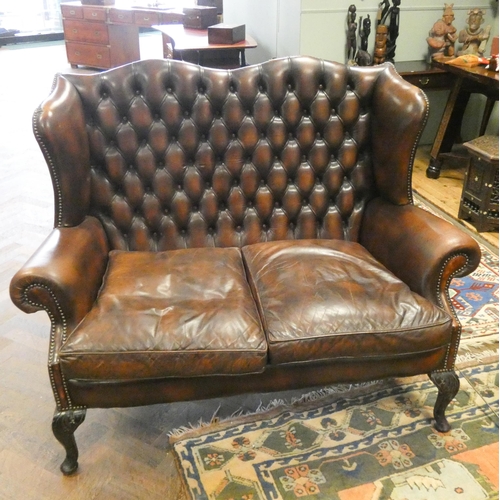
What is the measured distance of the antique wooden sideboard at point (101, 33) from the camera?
21.2 ft

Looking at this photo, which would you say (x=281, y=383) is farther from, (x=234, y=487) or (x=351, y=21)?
(x=351, y=21)

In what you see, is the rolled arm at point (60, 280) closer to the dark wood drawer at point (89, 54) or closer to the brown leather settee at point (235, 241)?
the brown leather settee at point (235, 241)

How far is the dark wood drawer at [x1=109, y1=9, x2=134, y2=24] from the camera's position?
251 inches

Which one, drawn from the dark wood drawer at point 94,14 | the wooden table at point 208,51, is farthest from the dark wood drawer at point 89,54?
the wooden table at point 208,51

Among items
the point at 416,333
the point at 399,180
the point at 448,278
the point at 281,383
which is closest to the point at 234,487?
the point at 281,383

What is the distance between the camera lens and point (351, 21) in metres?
3.71

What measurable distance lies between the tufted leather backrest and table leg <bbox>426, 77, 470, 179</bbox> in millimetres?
1903

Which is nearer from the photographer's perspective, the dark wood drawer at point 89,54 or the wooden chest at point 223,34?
the wooden chest at point 223,34

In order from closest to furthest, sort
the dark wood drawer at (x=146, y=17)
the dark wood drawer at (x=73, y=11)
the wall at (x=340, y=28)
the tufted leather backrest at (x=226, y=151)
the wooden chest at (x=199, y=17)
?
the tufted leather backrest at (x=226, y=151), the wall at (x=340, y=28), the wooden chest at (x=199, y=17), the dark wood drawer at (x=146, y=17), the dark wood drawer at (x=73, y=11)

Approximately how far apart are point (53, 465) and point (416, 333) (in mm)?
1186

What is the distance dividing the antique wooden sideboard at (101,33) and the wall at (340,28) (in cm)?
261

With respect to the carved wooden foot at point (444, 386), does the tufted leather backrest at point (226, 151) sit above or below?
above

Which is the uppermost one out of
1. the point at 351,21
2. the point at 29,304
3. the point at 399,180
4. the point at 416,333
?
the point at 351,21

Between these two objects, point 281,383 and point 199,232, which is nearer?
point 281,383
